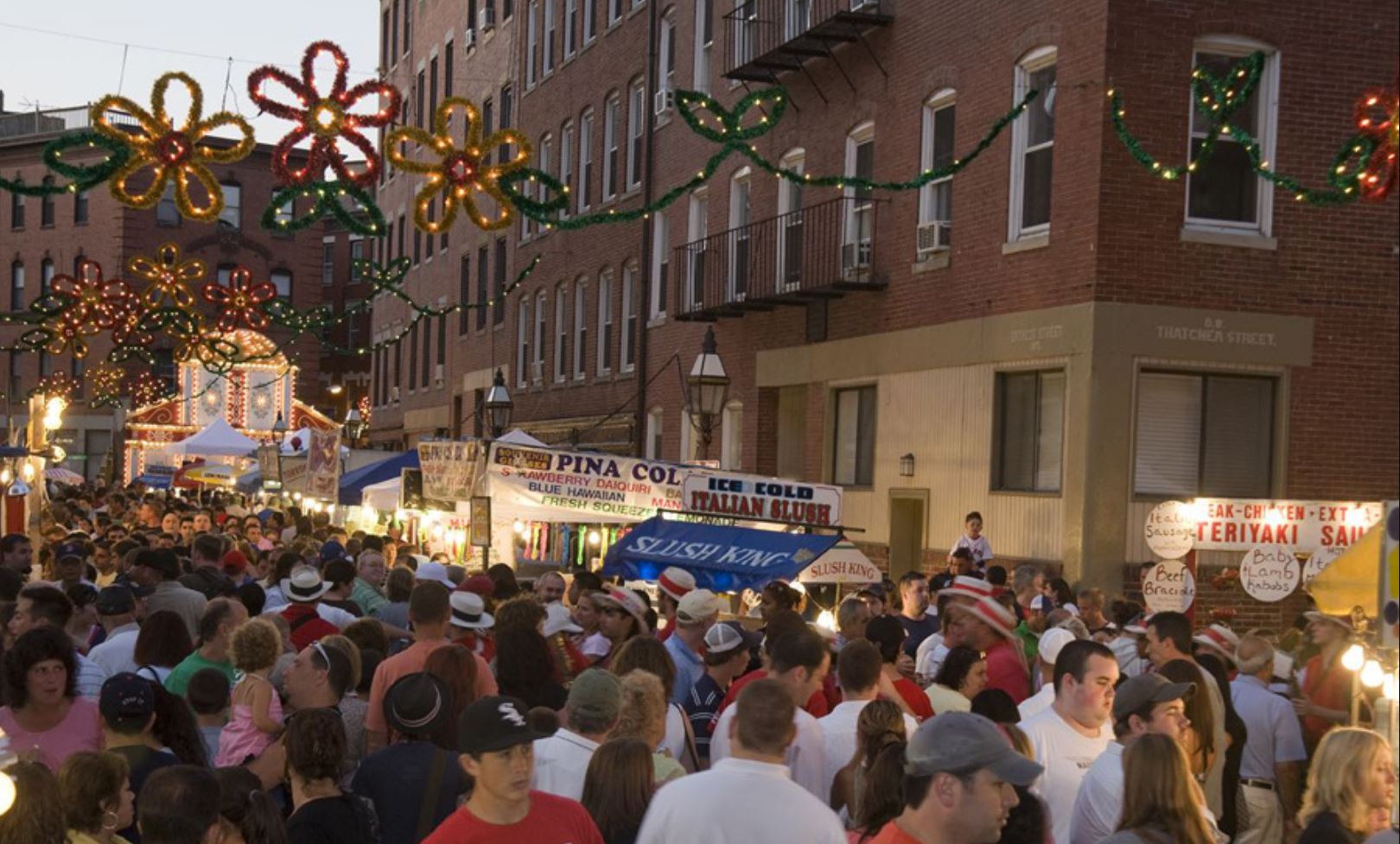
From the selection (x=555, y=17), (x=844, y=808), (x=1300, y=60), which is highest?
(x=555, y=17)

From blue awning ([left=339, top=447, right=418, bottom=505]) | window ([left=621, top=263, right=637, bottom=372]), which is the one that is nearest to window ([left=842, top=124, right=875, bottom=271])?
blue awning ([left=339, top=447, right=418, bottom=505])

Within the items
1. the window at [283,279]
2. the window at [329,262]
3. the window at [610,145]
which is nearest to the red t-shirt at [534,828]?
→ the window at [610,145]

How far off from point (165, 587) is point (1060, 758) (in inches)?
277

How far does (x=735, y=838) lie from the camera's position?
5461 mm

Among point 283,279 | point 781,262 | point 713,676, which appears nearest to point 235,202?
point 283,279

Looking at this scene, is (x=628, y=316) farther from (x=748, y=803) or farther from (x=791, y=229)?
(x=748, y=803)

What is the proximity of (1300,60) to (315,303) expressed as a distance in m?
57.4

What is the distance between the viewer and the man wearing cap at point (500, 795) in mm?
5738

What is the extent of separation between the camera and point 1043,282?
746 inches

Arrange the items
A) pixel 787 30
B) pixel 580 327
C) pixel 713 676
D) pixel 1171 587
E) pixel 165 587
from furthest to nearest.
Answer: pixel 580 327 < pixel 787 30 < pixel 1171 587 < pixel 165 587 < pixel 713 676

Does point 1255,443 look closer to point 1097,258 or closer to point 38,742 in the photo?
point 1097,258

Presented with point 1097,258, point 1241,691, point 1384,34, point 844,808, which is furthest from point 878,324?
point 844,808

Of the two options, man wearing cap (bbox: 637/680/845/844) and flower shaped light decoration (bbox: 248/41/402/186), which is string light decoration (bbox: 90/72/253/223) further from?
man wearing cap (bbox: 637/680/845/844)

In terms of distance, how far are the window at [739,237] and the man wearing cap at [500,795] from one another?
20.0 meters
